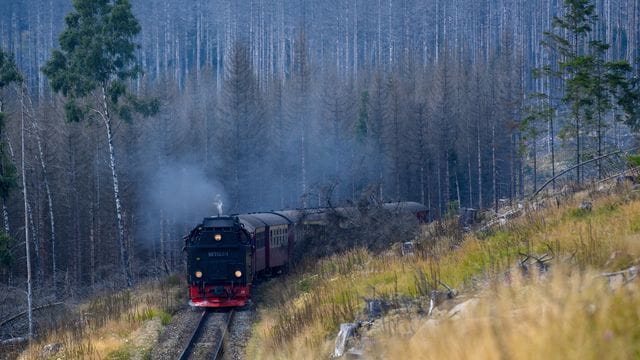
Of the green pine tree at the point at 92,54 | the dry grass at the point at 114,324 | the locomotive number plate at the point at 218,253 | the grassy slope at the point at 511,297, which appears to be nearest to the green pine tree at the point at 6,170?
the dry grass at the point at 114,324

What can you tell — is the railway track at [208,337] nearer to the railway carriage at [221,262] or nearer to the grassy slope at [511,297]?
the railway carriage at [221,262]

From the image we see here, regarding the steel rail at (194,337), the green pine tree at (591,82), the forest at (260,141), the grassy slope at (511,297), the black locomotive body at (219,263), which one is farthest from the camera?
the forest at (260,141)

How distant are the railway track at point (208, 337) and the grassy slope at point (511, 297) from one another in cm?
88

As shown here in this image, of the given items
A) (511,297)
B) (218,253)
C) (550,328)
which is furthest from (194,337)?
(550,328)

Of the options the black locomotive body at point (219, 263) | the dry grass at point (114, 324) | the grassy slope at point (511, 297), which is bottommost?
the dry grass at point (114, 324)

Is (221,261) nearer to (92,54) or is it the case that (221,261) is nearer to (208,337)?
(208,337)

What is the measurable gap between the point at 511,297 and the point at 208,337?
10743 mm

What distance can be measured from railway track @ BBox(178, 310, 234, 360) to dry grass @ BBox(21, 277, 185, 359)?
3.18 feet

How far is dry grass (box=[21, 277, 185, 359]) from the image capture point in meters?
14.1

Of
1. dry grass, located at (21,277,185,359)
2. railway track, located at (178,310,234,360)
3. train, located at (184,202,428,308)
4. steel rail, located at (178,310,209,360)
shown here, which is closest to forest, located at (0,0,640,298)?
dry grass, located at (21,277,185,359)

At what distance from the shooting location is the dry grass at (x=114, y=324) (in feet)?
46.2

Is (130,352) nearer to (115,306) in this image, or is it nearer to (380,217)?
(115,306)

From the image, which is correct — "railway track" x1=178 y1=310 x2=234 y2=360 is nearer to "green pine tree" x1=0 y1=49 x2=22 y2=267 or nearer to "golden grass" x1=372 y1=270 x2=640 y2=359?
"golden grass" x1=372 y1=270 x2=640 y2=359

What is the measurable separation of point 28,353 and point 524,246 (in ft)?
38.6
